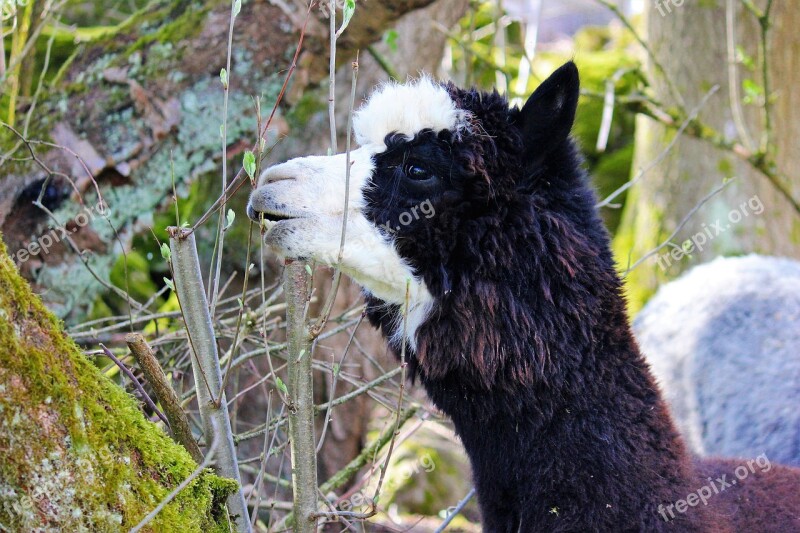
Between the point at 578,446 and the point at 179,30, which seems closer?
the point at 578,446

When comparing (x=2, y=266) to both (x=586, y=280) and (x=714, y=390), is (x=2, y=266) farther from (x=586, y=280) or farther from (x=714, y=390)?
(x=714, y=390)

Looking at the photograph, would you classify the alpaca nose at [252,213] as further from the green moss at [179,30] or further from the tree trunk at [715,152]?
the tree trunk at [715,152]

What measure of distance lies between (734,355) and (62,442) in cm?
409

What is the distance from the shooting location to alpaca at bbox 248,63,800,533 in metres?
2.47

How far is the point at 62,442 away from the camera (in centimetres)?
190

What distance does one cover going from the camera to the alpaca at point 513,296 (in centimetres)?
247

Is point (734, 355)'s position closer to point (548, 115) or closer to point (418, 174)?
point (548, 115)

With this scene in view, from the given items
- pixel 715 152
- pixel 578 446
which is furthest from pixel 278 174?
pixel 715 152

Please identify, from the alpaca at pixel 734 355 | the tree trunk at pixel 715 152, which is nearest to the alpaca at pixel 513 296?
the alpaca at pixel 734 355

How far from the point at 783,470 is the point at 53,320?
2.56 m

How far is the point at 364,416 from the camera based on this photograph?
19.0 feet

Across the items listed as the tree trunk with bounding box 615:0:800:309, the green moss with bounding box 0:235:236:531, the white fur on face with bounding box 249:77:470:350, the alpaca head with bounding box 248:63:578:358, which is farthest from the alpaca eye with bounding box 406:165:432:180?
the tree trunk with bounding box 615:0:800:309

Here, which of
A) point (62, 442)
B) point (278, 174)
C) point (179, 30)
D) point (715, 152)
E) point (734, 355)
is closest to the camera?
point (62, 442)

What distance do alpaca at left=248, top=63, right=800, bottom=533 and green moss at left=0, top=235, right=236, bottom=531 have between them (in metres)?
0.71
